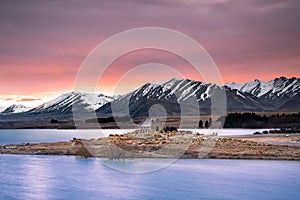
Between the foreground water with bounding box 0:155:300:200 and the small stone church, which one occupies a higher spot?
the small stone church

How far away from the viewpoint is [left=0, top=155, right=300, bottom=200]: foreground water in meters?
24.8

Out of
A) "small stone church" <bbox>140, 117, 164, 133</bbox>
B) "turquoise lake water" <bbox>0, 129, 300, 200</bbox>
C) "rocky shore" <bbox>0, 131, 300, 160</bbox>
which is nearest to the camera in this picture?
"turquoise lake water" <bbox>0, 129, 300, 200</bbox>

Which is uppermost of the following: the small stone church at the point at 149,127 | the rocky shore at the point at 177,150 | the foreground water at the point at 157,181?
the small stone church at the point at 149,127

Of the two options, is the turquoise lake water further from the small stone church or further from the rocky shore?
the small stone church

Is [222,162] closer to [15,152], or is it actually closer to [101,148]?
[101,148]

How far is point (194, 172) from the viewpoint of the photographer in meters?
32.2

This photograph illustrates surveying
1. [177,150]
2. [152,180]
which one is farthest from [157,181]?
[177,150]

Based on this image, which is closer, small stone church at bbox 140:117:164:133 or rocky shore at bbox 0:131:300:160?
rocky shore at bbox 0:131:300:160

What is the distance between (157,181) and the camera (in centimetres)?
2914

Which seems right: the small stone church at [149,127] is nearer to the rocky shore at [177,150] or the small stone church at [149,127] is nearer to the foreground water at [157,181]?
the rocky shore at [177,150]

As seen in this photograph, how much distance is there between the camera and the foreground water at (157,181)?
24.8 meters

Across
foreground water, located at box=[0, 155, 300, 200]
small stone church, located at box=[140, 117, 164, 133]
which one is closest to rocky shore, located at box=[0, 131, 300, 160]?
foreground water, located at box=[0, 155, 300, 200]

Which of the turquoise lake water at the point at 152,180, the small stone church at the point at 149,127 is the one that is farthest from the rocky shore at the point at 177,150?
the small stone church at the point at 149,127

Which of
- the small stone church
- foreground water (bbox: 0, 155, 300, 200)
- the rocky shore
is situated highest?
the small stone church
